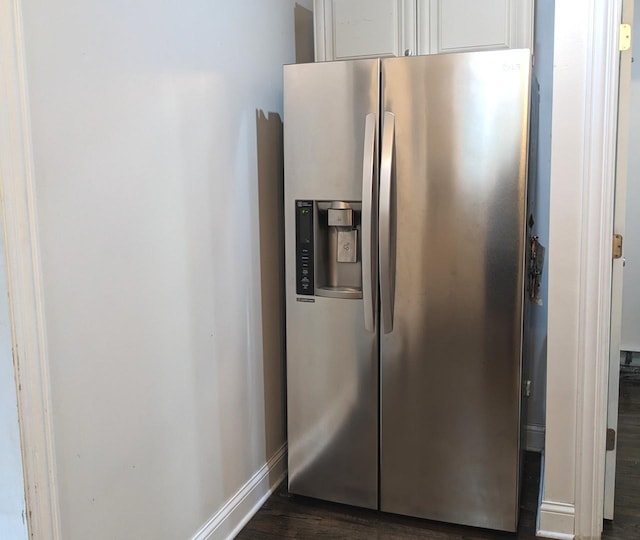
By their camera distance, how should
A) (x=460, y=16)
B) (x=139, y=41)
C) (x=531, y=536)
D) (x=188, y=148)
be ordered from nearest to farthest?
(x=139, y=41)
(x=188, y=148)
(x=531, y=536)
(x=460, y=16)

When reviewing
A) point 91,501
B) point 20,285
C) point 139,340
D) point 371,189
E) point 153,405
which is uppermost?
point 371,189

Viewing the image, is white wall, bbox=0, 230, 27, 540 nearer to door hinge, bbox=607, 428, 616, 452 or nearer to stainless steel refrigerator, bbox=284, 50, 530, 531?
stainless steel refrigerator, bbox=284, 50, 530, 531

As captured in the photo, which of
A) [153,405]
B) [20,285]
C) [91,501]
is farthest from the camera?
[153,405]

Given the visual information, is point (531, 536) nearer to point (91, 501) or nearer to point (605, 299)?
point (605, 299)

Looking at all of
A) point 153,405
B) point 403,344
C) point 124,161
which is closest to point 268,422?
point 403,344

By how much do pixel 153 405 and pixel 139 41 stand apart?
1.02 meters

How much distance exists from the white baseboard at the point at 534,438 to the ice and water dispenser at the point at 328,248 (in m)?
1.25

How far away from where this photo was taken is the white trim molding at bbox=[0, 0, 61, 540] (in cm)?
128

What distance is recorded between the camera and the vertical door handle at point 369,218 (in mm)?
2199

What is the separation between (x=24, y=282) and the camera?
134 cm

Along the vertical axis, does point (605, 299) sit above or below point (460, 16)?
below

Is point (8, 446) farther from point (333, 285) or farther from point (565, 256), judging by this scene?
point (565, 256)

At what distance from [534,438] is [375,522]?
1.00m

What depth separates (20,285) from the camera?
133 centimetres
